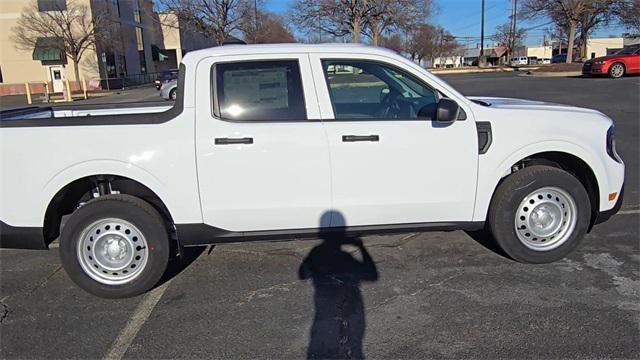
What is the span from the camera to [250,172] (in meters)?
3.59

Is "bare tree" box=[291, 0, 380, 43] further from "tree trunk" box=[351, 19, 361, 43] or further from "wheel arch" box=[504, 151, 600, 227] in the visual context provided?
"wheel arch" box=[504, 151, 600, 227]

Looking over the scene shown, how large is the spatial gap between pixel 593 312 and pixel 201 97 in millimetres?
3213

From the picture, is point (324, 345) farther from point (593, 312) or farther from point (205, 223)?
point (593, 312)

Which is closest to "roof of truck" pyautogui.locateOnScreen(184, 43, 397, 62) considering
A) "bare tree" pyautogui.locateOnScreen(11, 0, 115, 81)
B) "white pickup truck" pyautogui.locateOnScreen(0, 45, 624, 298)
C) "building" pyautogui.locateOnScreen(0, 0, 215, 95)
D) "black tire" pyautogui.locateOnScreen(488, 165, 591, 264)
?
"white pickup truck" pyautogui.locateOnScreen(0, 45, 624, 298)

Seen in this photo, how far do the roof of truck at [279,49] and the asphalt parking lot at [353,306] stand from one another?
6.03 feet

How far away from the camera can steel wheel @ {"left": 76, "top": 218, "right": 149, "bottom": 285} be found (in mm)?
3646

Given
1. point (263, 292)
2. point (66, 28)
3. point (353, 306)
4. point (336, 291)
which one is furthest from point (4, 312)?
point (66, 28)

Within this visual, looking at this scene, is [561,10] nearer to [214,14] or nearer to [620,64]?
[620,64]

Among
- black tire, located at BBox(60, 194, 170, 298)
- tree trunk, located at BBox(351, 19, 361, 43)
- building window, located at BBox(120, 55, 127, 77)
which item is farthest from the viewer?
building window, located at BBox(120, 55, 127, 77)

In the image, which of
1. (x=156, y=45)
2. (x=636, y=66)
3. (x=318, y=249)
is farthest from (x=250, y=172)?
(x=156, y=45)

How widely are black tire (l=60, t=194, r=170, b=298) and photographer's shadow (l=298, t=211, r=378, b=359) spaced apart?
120 cm

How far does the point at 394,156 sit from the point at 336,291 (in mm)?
1152

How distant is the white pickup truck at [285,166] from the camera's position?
11.5 feet

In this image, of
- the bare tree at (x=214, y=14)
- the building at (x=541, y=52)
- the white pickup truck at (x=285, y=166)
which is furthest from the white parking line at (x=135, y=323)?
the building at (x=541, y=52)
